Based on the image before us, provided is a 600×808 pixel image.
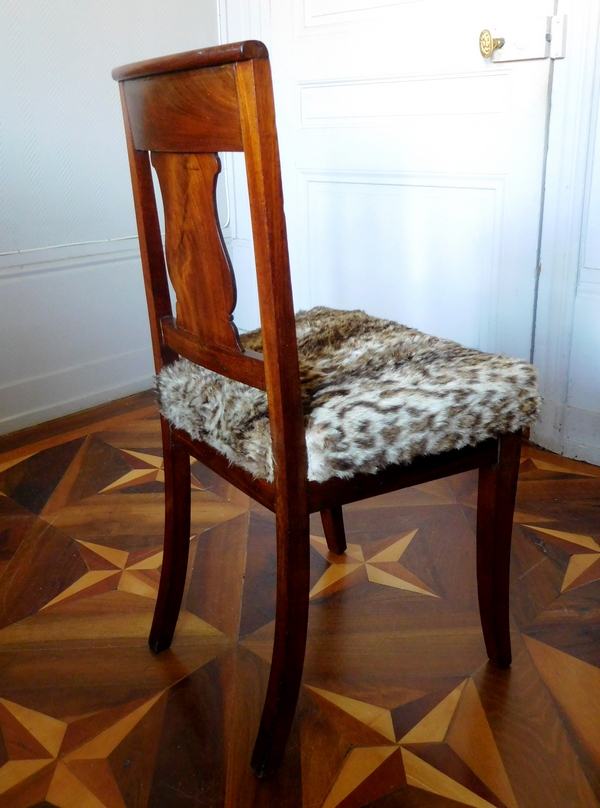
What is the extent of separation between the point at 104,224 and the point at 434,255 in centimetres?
98

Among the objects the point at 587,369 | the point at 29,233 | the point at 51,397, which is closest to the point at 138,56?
the point at 29,233

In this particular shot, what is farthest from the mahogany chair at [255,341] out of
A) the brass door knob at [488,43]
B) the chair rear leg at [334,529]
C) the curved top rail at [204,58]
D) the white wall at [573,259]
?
the brass door knob at [488,43]

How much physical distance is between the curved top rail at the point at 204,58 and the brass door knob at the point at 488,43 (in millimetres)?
1043

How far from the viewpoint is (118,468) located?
176 cm

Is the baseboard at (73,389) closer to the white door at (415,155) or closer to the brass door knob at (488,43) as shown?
the white door at (415,155)

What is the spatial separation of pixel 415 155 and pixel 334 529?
101 cm

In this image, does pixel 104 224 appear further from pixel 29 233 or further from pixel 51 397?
pixel 51 397

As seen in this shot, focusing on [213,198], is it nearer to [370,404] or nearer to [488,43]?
[370,404]

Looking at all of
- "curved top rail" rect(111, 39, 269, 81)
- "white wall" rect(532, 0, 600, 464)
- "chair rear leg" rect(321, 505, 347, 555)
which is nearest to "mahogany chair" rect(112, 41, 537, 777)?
"curved top rail" rect(111, 39, 269, 81)

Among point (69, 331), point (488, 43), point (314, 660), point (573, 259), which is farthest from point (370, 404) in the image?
point (69, 331)

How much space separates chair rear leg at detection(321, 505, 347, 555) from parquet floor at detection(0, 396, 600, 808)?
3 cm

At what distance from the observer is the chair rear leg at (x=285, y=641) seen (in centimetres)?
83

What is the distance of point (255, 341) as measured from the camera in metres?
1.07

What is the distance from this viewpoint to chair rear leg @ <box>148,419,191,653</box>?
106cm
